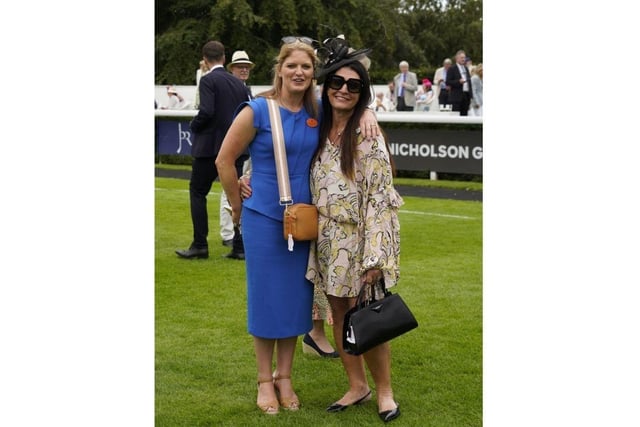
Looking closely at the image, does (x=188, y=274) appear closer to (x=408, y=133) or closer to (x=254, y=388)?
(x=254, y=388)

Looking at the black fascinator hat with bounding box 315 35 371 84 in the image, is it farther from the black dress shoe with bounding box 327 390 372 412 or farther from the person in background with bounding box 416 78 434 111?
the person in background with bounding box 416 78 434 111

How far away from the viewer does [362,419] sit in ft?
16.2

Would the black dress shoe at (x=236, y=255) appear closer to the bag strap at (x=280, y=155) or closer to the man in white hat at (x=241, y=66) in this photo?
the man in white hat at (x=241, y=66)

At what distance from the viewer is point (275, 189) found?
4.80m

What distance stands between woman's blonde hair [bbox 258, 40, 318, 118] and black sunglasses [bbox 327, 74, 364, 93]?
0.59 ft

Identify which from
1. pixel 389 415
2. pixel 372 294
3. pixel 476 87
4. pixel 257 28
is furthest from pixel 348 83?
pixel 257 28

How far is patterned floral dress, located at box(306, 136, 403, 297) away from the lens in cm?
458

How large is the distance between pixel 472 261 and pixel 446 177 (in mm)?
8847

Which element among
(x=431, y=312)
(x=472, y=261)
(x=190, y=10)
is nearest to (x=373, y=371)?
(x=431, y=312)

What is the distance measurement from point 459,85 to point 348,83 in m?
19.8

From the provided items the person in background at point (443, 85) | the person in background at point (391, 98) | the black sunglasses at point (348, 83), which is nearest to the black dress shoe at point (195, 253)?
the black sunglasses at point (348, 83)

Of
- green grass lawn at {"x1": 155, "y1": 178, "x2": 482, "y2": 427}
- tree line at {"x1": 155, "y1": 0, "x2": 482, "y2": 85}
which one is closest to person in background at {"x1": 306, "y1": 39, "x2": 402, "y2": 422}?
green grass lawn at {"x1": 155, "y1": 178, "x2": 482, "y2": 427}

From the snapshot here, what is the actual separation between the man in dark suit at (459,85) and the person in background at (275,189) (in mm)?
18953

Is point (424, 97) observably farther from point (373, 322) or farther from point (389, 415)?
point (373, 322)
